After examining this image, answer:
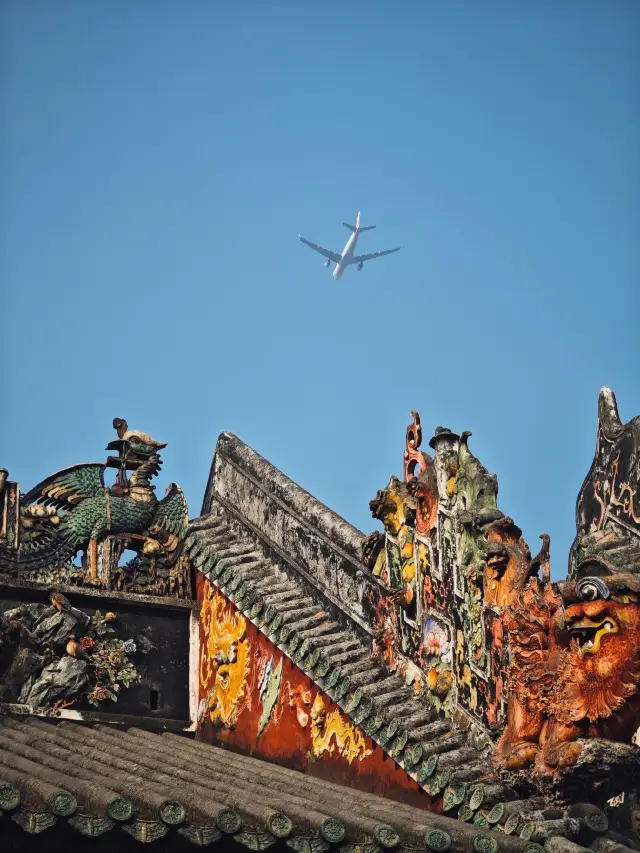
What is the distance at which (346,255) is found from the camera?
103 metres

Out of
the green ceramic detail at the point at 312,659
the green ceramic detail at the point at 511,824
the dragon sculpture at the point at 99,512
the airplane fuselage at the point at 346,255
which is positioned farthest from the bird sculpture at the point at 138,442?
the airplane fuselage at the point at 346,255

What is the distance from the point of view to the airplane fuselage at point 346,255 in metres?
102

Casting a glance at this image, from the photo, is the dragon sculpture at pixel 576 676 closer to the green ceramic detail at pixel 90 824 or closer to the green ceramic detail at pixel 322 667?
the green ceramic detail at pixel 322 667

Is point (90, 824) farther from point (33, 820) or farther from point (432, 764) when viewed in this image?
point (432, 764)

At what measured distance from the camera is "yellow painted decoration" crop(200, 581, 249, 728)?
19.3 metres

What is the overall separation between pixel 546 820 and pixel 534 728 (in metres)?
0.86

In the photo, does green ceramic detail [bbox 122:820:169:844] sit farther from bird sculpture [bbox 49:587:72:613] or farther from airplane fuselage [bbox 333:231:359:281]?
airplane fuselage [bbox 333:231:359:281]

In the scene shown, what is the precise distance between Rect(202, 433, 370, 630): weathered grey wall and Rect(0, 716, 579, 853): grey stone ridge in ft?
9.00

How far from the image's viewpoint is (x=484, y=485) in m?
16.5

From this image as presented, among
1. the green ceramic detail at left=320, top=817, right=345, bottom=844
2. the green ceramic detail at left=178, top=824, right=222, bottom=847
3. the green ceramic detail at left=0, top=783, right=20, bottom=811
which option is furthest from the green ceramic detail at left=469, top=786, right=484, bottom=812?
the green ceramic detail at left=0, top=783, right=20, bottom=811

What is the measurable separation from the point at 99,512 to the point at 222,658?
2.17 metres

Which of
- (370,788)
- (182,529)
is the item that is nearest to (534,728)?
(370,788)

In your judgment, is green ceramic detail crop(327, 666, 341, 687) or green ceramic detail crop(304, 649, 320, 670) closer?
green ceramic detail crop(327, 666, 341, 687)

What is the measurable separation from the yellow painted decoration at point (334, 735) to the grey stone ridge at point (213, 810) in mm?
439
